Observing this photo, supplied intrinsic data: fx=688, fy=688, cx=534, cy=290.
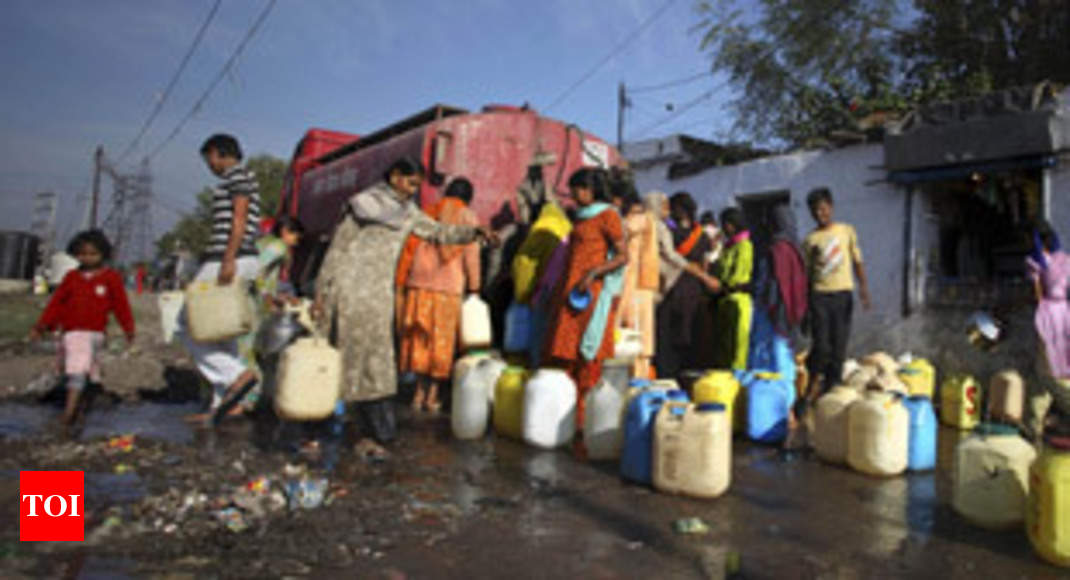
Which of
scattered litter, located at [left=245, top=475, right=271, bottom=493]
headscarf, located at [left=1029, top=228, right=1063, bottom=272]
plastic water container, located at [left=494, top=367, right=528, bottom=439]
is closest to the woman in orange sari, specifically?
plastic water container, located at [left=494, top=367, right=528, bottom=439]

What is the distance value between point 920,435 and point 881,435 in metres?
0.36

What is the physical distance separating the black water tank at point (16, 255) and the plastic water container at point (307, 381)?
24.9 metres

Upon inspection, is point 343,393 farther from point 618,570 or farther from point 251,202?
point 618,570

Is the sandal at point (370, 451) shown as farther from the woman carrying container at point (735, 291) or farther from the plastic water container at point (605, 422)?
the woman carrying container at point (735, 291)

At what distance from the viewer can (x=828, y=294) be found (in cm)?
493

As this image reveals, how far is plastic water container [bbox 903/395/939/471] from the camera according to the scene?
3779mm

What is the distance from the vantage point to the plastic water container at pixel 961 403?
17.7 ft

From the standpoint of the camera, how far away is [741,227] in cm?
551

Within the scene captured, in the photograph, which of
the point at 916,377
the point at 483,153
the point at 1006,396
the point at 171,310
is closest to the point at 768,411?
the point at 916,377

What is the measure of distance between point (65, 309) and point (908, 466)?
5.23 m

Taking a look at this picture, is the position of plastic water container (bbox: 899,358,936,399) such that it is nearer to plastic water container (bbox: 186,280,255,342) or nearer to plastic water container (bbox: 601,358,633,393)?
plastic water container (bbox: 601,358,633,393)

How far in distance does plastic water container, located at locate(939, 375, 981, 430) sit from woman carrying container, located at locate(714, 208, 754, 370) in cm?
164

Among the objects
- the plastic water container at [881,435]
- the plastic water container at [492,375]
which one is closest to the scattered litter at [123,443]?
the plastic water container at [492,375]

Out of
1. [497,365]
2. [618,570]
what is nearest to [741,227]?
[497,365]
